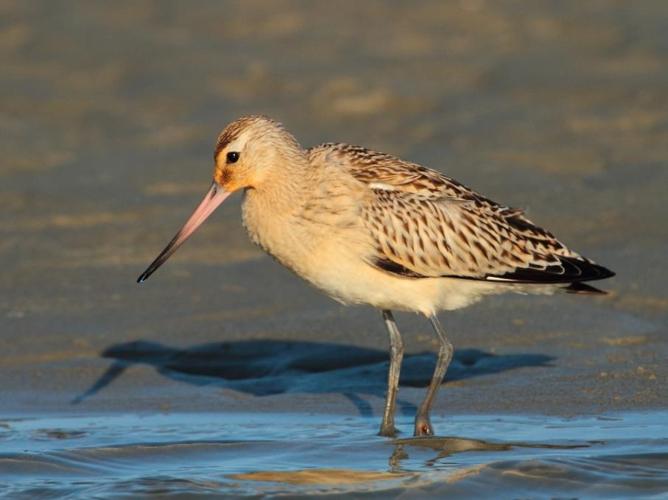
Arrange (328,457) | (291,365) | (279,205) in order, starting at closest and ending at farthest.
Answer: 1. (328,457)
2. (279,205)
3. (291,365)

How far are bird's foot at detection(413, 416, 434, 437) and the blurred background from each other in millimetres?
622

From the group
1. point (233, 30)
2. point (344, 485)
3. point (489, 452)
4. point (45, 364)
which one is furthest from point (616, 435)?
point (233, 30)

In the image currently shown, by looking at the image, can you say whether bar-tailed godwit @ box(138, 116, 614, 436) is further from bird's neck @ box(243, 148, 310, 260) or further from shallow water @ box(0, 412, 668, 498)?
shallow water @ box(0, 412, 668, 498)

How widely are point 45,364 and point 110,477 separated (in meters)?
2.33

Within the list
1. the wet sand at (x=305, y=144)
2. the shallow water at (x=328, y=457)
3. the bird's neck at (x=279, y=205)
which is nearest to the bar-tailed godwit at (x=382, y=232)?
the bird's neck at (x=279, y=205)

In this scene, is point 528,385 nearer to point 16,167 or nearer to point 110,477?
point 110,477

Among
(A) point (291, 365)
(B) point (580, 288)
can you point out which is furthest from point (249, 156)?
(B) point (580, 288)

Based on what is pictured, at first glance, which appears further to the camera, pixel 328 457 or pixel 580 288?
pixel 580 288

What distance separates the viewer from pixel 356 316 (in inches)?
440

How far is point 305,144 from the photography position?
47.9 ft

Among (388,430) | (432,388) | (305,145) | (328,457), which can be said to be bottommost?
(328,457)

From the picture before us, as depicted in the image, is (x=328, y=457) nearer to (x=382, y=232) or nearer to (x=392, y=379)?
(x=392, y=379)

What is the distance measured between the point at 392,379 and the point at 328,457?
90cm

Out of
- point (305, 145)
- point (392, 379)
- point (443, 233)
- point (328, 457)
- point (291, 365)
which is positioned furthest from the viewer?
point (305, 145)
